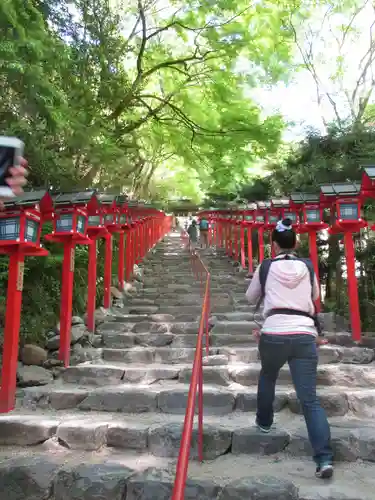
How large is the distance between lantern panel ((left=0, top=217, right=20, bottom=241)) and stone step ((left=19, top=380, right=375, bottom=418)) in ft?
6.18

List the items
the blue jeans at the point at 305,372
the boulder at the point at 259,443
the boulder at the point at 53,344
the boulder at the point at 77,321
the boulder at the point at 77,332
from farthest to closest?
the boulder at the point at 77,321
the boulder at the point at 77,332
the boulder at the point at 53,344
the boulder at the point at 259,443
the blue jeans at the point at 305,372

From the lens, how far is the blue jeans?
10.3 ft

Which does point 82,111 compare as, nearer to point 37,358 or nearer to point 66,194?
point 66,194

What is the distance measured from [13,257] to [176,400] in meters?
2.55

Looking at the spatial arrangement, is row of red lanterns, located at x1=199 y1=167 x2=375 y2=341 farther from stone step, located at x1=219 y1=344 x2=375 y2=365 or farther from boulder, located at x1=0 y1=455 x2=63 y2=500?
boulder, located at x1=0 y1=455 x2=63 y2=500

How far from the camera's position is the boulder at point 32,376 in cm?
524

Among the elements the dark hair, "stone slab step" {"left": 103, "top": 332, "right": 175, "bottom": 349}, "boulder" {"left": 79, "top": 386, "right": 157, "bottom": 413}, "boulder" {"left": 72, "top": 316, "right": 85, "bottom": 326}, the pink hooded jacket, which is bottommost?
"boulder" {"left": 79, "top": 386, "right": 157, "bottom": 413}

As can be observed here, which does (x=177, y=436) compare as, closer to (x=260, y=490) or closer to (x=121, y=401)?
(x=260, y=490)

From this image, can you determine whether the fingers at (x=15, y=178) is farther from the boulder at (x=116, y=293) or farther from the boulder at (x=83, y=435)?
the boulder at (x=116, y=293)

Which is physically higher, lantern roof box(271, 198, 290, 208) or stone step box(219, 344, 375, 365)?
lantern roof box(271, 198, 290, 208)

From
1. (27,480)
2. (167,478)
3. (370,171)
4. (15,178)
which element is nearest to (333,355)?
(370,171)

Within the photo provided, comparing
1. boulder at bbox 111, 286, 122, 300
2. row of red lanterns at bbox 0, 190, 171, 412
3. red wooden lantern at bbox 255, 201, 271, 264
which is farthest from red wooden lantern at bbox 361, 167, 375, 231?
boulder at bbox 111, 286, 122, 300

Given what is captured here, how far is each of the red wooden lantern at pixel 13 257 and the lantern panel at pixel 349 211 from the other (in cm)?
488

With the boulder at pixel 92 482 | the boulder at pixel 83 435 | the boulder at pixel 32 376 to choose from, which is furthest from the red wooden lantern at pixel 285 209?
the boulder at pixel 92 482
